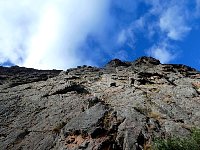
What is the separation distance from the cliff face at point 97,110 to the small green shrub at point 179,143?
5.63 feet

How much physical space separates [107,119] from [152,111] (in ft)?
16.0

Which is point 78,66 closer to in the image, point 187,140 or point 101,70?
point 101,70

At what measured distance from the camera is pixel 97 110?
→ 36.3 meters

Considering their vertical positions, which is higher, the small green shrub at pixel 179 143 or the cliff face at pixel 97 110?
the cliff face at pixel 97 110

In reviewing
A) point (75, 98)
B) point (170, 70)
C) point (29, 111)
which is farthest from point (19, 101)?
point (170, 70)

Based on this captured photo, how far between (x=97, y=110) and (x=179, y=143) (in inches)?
367

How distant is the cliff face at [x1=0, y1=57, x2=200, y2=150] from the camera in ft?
107

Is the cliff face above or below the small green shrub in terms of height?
above

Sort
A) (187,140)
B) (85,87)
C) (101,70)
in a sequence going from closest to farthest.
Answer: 1. (187,140)
2. (85,87)
3. (101,70)

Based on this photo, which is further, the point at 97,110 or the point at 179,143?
the point at 97,110

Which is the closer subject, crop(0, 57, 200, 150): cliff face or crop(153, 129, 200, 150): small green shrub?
crop(153, 129, 200, 150): small green shrub

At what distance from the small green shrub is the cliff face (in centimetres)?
171

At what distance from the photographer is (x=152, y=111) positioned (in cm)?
3712

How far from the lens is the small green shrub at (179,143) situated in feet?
95.8
